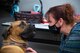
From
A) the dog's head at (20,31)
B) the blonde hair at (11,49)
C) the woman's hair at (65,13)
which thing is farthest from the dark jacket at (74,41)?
the blonde hair at (11,49)

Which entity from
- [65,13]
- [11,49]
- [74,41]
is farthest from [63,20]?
[11,49]

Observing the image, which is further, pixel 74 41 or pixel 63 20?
pixel 63 20

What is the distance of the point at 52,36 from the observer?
3625 millimetres

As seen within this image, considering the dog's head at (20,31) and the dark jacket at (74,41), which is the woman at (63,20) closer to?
the dark jacket at (74,41)

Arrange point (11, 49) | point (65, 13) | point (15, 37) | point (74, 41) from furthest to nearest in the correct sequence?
1. point (65, 13)
2. point (74, 41)
3. point (15, 37)
4. point (11, 49)

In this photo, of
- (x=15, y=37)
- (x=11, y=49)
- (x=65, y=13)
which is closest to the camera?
(x=11, y=49)

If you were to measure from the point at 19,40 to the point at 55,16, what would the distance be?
2.62 feet

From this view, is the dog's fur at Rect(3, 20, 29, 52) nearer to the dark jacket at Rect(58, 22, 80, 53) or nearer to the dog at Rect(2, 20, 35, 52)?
the dog at Rect(2, 20, 35, 52)

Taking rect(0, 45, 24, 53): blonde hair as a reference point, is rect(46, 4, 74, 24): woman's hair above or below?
above

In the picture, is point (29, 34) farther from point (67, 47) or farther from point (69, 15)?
point (69, 15)

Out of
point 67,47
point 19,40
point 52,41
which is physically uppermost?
point 19,40

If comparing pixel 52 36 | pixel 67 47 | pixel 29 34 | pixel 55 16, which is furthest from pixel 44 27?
pixel 29 34

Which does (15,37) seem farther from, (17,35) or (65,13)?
(65,13)

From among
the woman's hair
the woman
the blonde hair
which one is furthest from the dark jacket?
the blonde hair
